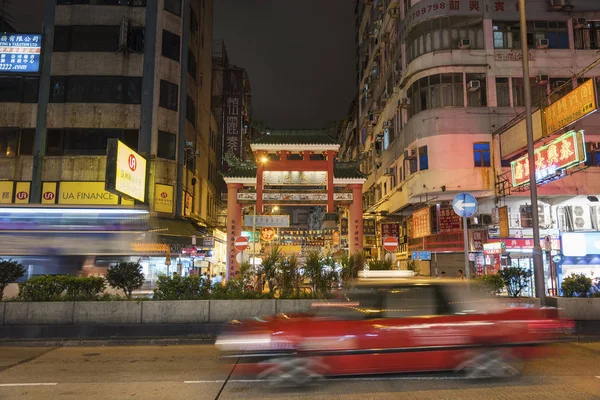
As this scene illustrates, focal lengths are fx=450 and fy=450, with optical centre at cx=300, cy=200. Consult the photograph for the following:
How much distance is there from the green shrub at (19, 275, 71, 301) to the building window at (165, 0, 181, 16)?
2277 centimetres

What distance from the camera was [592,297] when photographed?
12.7m

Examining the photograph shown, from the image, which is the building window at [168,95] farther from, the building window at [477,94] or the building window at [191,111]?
the building window at [477,94]

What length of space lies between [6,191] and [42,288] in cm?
1745

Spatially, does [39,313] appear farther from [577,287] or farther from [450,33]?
[450,33]

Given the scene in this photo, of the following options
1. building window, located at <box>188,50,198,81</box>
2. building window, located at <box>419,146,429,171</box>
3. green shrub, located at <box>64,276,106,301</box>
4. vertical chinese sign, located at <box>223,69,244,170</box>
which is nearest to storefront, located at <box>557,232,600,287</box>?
building window, located at <box>419,146,429,171</box>

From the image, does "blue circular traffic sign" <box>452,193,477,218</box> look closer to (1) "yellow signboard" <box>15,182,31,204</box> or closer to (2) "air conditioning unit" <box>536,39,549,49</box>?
(2) "air conditioning unit" <box>536,39,549,49</box>

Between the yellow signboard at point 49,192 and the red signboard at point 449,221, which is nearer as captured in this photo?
the red signboard at point 449,221

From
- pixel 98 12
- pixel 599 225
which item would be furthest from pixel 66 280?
pixel 599 225

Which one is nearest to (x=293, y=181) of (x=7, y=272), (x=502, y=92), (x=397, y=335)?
(x=502, y=92)

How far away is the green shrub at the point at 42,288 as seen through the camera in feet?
42.0

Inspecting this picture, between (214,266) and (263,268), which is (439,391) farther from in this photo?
(214,266)

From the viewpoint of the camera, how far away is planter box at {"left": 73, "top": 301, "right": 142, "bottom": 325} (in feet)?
40.9

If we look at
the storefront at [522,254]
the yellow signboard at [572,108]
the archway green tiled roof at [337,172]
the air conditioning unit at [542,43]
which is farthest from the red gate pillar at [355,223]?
the air conditioning unit at [542,43]

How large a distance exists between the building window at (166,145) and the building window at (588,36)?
24861 mm
